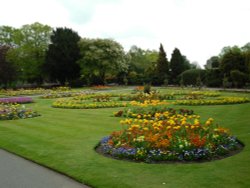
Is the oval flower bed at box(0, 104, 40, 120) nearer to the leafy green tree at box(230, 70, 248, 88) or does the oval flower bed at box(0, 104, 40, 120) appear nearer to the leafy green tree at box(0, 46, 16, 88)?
the leafy green tree at box(230, 70, 248, 88)

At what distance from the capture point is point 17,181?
598cm

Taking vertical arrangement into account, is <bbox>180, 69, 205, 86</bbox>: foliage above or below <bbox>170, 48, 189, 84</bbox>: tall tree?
below

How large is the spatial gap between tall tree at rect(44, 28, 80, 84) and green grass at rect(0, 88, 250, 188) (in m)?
39.3

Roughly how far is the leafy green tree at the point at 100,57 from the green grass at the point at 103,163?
37.9 meters

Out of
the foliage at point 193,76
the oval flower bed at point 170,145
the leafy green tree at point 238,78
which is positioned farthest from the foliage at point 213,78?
the oval flower bed at point 170,145

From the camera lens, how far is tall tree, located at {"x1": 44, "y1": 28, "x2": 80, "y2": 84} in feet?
163

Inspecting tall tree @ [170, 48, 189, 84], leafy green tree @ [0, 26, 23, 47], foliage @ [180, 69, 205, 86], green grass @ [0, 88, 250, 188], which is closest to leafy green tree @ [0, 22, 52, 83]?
leafy green tree @ [0, 26, 23, 47]

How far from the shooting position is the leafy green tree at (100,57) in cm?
4884

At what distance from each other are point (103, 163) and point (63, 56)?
45292mm

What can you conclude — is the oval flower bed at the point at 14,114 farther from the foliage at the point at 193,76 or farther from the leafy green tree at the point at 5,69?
the foliage at the point at 193,76

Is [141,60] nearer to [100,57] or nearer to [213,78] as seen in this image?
[100,57]

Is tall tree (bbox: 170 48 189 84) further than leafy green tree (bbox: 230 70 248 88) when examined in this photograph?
Yes

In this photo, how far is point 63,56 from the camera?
164 feet

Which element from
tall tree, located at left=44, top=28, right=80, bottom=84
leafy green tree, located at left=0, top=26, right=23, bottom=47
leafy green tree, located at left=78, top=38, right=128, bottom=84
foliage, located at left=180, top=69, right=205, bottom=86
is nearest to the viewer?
foliage, located at left=180, top=69, right=205, bottom=86
